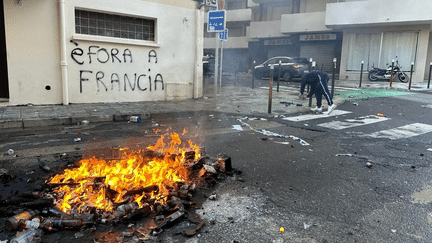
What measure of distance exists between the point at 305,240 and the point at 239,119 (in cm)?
594

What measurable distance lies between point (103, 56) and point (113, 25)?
105 centimetres

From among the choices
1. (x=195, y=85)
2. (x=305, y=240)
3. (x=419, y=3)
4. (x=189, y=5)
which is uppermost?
(x=419, y=3)

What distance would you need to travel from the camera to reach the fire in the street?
3.26 metres

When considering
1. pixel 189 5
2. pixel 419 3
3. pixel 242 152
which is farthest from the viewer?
pixel 419 3

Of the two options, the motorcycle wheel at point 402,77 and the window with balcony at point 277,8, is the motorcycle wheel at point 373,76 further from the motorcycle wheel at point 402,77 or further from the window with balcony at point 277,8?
the window with balcony at point 277,8

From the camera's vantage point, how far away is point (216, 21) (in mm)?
11164

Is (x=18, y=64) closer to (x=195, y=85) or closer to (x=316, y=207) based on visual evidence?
(x=195, y=85)

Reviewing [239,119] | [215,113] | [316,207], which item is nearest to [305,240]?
[316,207]

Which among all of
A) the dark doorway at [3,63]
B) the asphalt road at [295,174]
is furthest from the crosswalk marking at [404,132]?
the dark doorway at [3,63]

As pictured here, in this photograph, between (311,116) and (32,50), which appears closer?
(32,50)

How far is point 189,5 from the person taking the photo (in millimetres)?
→ 11445

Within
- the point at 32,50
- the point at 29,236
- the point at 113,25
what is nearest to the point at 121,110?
the point at 32,50

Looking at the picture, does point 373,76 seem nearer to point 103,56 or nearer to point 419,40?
point 419,40

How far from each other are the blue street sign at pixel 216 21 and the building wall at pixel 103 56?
56 cm
